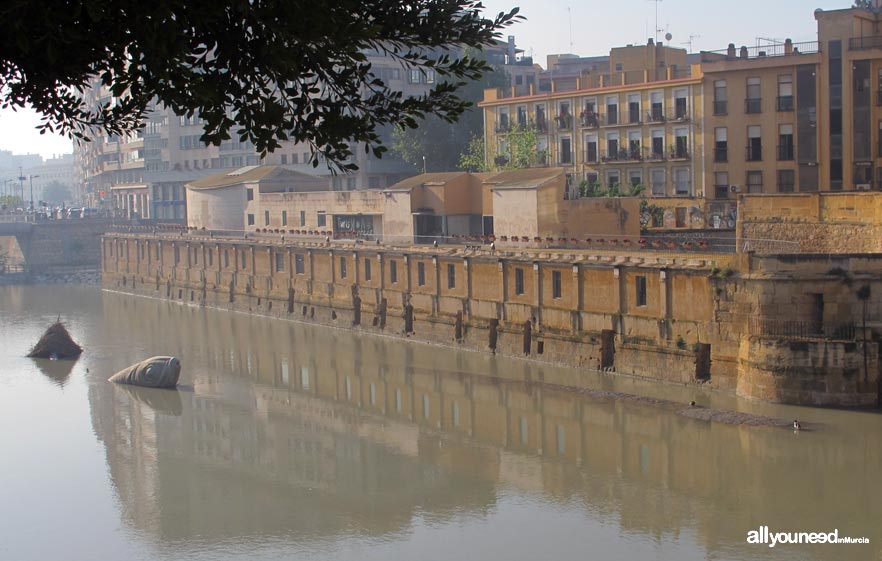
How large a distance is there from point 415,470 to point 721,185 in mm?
34424

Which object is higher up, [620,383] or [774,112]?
[774,112]

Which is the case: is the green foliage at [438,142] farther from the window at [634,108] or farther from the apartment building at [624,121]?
the window at [634,108]

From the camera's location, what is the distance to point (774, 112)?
55.3 meters

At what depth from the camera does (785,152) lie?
5544 centimetres

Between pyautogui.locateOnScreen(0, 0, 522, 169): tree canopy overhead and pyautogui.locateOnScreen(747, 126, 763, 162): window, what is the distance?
45026 millimetres

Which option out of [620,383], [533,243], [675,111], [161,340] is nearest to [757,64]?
[675,111]

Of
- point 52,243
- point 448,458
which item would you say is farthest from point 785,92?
point 52,243

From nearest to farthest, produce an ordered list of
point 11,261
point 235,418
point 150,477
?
point 150,477, point 235,418, point 11,261

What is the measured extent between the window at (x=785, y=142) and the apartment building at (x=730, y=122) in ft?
0.15

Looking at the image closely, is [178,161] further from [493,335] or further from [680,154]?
[493,335]

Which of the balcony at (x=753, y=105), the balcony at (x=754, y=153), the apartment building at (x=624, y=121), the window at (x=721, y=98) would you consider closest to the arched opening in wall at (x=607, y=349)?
the apartment building at (x=624, y=121)

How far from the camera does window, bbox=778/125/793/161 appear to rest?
55.1m

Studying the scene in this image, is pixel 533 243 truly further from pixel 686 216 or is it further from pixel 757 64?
pixel 757 64

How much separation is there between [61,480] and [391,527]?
9.25m
